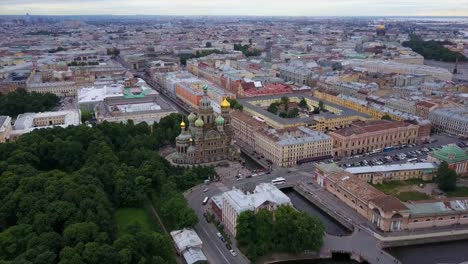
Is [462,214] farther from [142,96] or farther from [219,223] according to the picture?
[142,96]

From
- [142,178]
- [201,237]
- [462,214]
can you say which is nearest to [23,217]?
[142,178]

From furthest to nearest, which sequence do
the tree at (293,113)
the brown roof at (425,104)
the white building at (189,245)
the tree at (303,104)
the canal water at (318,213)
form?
the tree at (303,104) < the brown roof at (425,104) < the tree at (293,113) < the canal water at (318,213) < the white building at (189,245)

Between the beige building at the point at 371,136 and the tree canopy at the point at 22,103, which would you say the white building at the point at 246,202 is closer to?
the beige building at the point at 371,136

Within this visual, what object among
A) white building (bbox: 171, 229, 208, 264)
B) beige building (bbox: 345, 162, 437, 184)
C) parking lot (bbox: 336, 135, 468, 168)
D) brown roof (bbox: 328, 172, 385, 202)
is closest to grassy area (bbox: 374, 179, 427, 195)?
beige building (bbox: 345, 162, 437, 184)

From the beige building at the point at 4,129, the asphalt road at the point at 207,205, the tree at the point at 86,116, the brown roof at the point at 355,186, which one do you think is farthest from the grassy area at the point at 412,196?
the tree at the point at 86,116

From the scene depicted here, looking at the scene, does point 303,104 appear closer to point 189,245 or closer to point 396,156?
point 396,156
